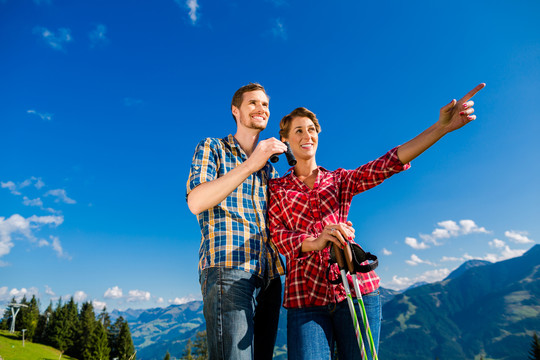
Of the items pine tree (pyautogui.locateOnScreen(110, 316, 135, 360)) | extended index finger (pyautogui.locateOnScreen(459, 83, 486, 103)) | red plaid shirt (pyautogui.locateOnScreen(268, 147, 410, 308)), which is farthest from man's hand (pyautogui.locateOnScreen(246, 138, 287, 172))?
pine tree (pyautogui.locateOnScreen(110, 316, 135, 360))

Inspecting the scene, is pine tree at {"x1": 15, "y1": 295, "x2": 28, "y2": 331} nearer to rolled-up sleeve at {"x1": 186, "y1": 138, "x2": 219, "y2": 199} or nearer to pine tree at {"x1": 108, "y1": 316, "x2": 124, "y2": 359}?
pine tree at {"x1": 108, "y1": 316, "x2": 124, "y2": 359}

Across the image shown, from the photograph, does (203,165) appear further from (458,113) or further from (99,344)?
(99,344)

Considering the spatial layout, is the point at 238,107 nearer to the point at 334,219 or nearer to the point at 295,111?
the point at 295,111

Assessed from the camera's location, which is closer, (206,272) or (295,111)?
(206,272)

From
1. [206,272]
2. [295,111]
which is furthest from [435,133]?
[206,272]

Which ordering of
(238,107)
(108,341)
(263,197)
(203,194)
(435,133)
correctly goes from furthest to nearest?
1. (108,341)
2. (238,107)
3. (263,197)
4. (435,133)
5. (203,194)

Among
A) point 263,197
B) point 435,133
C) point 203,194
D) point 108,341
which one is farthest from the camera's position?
point 108,341

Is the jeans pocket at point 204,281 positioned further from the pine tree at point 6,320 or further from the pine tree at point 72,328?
the pine tree at point 6,320

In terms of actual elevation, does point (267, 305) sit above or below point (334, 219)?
below

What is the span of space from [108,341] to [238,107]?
9317 centimetres

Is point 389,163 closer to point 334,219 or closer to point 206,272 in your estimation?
point 334,219

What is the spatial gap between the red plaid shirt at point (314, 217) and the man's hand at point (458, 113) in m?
0.66

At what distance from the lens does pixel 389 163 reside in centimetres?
398

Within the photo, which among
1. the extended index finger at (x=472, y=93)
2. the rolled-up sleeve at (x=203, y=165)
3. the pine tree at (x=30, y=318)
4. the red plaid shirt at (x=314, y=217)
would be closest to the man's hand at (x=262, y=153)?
the rolled-up sleeve at (x=203, y=165)
